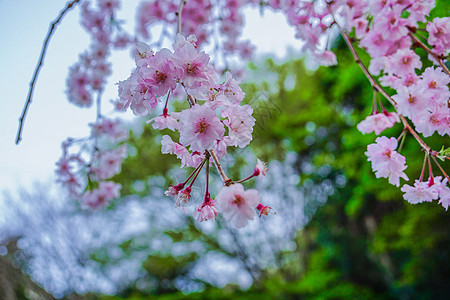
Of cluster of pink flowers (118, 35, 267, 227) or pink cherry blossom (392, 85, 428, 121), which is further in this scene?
pink cherry blossom (392, 85, 428, 121)

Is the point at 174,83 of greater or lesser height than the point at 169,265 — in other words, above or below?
above

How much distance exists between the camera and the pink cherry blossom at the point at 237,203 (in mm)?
542

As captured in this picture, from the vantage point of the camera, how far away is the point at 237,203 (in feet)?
1.87

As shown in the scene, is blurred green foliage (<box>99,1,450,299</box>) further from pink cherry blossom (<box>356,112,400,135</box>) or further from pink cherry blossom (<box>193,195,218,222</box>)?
pink cherry blossom (<box>193,195,218,222</box>)

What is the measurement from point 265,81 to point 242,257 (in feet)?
11.4

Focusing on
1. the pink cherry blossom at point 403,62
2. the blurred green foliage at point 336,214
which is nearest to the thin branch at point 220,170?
the pink cherry blossom at point 403,62

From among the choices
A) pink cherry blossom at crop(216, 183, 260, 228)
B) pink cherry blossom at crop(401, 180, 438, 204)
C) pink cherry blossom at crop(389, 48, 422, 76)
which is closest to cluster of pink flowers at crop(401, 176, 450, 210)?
pink cherry blossom at crop(401, 180, 438, 204)

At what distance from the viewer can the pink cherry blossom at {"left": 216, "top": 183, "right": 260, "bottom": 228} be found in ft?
1.78

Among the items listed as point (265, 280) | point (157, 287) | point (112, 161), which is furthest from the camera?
point (157, 287)

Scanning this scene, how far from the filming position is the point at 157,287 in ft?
24.6

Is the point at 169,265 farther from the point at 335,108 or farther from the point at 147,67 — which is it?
the point at 147,67

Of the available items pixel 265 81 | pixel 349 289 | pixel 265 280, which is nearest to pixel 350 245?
pixel 349 289

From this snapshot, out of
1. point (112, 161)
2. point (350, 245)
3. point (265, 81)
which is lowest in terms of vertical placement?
point (350, 245)

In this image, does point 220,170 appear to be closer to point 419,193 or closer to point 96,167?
point 419,193
